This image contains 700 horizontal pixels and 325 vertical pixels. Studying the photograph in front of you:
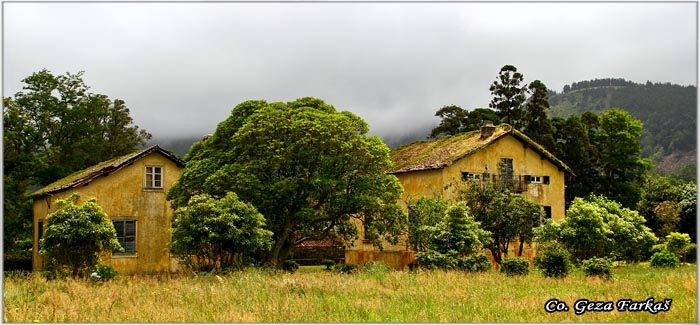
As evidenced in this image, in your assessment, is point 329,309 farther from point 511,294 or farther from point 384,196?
point 384,196

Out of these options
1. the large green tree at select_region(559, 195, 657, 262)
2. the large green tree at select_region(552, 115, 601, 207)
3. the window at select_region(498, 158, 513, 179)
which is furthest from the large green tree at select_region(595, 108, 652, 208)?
the large green tree at select_region(559, 195, 657, 262)

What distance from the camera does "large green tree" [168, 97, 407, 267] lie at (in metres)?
25.7

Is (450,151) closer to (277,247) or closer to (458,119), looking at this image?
(277,247)

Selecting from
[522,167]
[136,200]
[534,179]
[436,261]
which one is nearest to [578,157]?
[534,179]

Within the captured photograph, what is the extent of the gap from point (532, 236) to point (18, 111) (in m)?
26.0

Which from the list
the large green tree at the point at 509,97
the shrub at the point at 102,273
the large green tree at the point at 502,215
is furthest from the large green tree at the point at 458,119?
the shrub at the point at 102,273

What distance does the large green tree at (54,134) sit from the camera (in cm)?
3706

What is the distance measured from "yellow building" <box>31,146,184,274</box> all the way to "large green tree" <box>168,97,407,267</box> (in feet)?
16.6

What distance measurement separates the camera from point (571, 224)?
27.5m

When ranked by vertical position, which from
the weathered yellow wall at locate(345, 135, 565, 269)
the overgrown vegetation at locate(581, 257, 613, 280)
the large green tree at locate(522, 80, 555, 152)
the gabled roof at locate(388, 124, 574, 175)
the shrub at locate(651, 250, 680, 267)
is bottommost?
the shrub at locate(651, 250, 680, 267)

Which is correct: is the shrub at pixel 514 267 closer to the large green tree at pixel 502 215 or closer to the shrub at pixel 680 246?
the large green tree at pixel 502 215

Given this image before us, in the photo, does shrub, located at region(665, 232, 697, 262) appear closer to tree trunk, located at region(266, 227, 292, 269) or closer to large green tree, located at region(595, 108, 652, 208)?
large green tree, located at region(595, 108, 652, 208)

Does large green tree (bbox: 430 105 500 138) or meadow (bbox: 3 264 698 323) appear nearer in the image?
meadow (bbox: 3 264 698 323)

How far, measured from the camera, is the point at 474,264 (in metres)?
23.4
